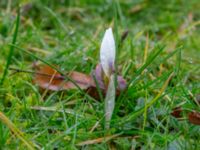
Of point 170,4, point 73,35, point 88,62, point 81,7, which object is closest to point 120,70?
point 88,62

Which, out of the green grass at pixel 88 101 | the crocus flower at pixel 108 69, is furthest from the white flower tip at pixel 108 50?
the green grass at pixel 88 101

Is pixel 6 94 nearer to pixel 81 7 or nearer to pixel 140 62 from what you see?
pixel 140 62

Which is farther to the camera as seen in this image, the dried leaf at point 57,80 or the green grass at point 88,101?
the dried leaf at point 57,80

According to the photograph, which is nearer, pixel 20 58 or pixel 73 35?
pixel 20 58

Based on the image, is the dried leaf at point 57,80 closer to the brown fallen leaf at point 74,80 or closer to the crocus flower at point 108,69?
the brown fallen leaf at point 74,80

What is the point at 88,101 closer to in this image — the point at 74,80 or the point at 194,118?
the point at 74,80

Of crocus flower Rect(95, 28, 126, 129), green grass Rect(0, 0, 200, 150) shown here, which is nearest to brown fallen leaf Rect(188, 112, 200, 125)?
green grass Rect(0, 0, 200, 150)

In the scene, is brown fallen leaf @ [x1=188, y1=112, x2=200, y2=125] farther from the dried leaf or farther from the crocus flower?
the dried leaf

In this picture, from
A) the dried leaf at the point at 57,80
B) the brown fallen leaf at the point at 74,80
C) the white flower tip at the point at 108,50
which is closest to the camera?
the white flower tip at the point at 108,50
